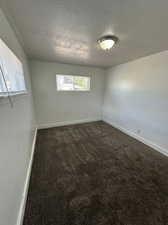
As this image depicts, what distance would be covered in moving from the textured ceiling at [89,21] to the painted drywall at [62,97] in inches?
60.0

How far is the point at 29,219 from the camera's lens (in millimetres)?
1104

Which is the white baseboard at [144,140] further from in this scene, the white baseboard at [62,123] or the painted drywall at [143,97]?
the white baseboard at [62,123]

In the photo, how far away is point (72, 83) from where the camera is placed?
3.90 m

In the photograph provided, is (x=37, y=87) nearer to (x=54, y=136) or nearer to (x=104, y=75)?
(x=54, y=136)

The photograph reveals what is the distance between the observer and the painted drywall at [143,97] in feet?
7.55

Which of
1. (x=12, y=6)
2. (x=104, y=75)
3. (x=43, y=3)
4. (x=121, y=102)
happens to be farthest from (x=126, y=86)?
(x=12, y=6)

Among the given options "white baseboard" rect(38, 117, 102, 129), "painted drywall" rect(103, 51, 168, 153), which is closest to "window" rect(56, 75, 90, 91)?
"painted drywall" rect(103, 51, 168, 153)

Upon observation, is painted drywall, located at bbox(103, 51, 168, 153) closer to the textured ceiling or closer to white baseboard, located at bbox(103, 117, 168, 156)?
white baseboard, located at bbox(103, 117, 168, 156)

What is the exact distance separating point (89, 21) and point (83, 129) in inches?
121

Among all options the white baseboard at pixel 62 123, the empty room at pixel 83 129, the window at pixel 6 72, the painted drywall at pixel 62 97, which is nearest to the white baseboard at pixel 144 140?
the empty room at pixel 83 129

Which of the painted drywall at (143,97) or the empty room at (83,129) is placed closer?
the empty room at (83,129)

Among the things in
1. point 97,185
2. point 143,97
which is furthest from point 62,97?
point 97,185

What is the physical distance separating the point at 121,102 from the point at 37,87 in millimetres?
3127

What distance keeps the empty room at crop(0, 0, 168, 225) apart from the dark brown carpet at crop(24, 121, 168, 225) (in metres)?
0.01
